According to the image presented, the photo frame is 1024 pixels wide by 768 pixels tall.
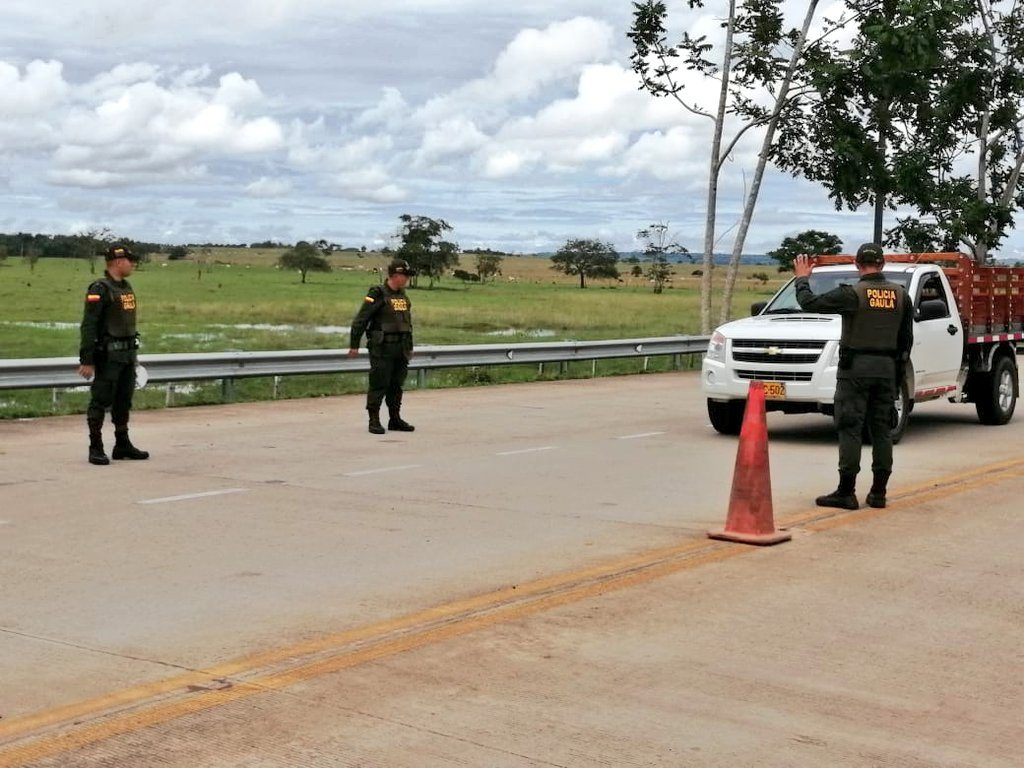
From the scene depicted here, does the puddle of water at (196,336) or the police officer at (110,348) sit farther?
the puddle of water at (196,336)

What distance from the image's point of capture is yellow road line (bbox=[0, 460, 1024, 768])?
5223 millimetres

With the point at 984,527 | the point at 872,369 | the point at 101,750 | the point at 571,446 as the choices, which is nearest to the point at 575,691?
the point at 101,750

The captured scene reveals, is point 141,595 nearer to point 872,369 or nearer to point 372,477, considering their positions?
point 372,477

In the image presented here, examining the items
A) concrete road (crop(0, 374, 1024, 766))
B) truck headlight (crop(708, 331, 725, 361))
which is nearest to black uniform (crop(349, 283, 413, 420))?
concrete road (crop(0, 374, 1024, 766))

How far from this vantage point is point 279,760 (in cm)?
492

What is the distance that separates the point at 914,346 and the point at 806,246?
253 ft

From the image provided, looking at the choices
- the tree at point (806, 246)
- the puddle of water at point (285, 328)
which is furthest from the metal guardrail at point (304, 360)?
the tree at point (806, 246)

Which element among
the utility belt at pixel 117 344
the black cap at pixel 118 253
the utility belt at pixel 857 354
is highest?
the black cap at pixel 118 253

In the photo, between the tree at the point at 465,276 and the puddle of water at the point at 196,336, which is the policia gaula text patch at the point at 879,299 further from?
the tree at the point at 465,276

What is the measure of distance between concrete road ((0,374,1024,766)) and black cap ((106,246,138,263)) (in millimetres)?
1803

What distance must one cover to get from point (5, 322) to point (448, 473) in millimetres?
36189

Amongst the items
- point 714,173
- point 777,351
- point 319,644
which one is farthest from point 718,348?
point 714,173

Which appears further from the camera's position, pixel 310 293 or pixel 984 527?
pixel 310 293

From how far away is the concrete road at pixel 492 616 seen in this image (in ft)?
17.2
